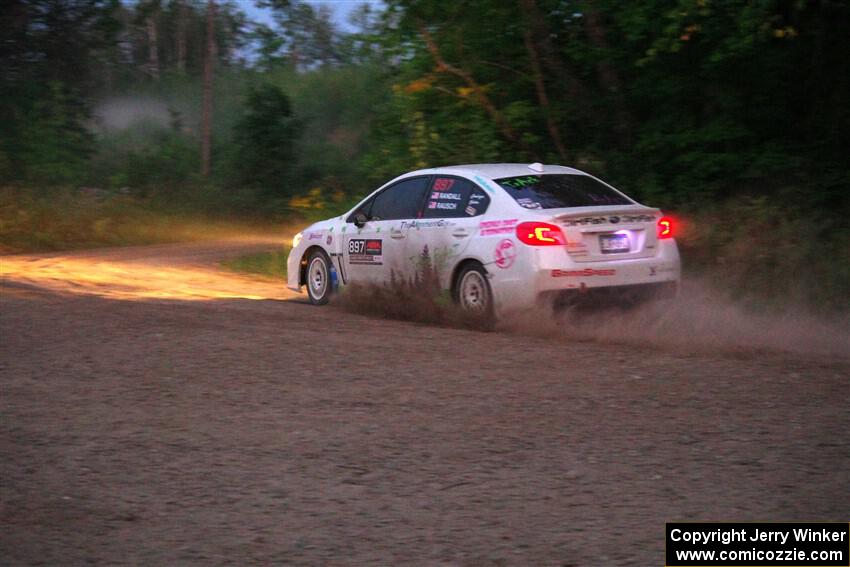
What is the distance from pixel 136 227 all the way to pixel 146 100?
121 ft

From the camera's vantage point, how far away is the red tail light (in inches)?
392

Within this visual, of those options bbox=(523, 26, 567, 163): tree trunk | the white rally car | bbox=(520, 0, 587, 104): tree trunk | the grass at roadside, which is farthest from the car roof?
the grass at roadside

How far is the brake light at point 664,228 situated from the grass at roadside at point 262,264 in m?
7.45

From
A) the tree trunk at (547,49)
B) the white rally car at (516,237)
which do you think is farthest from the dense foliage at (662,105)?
the white rally car at (516,237)

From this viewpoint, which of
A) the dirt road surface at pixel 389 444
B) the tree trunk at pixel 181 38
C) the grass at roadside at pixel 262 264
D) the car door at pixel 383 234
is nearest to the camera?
the dirt road surface at pixel 389 444

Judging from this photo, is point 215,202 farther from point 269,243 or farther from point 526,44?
point 526,44

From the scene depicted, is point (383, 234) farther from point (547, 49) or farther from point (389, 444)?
point (547, 49)

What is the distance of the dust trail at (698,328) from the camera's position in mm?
9344

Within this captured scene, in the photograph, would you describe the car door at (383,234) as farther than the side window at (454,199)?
Yes

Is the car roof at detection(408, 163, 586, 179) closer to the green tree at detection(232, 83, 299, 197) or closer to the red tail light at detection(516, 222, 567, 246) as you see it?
the red tail light at detection(516, 222, 567, 246)

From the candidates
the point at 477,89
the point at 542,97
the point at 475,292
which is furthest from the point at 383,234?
the point at 542,97

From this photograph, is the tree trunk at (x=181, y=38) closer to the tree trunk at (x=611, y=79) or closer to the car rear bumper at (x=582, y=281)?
the tree trunk at (x=611, y=79)

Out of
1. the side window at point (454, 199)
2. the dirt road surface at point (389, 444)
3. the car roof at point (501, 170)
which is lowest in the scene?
the dirt road surface at point (389, 444)

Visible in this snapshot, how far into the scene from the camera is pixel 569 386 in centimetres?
777
